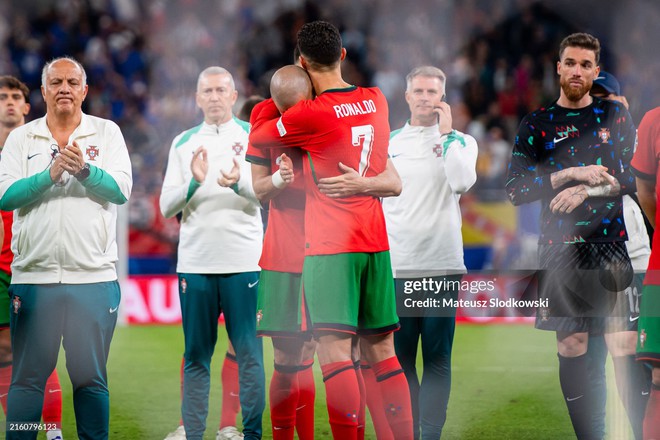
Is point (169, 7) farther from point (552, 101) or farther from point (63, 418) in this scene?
point (63, 418)

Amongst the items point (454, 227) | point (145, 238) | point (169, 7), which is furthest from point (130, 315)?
point (454, 227)

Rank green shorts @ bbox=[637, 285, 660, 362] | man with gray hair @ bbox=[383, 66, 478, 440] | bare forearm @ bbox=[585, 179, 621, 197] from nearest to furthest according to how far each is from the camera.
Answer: green shorts @ bbox=[637, 285, 660, 362]
bare forearm @ bbox=[585, 179, 621, 197]
man with gray hair @ bbox=[383, 66, 478, 440]

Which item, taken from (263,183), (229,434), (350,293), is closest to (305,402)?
(350,293)

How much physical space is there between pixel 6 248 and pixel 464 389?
295 cm

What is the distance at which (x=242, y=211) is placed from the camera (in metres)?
4.24

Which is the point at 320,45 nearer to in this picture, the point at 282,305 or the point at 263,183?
the point at 263,183

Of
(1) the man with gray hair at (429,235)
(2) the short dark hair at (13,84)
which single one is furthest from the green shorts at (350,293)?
(2) the short dark hair at (13,84)

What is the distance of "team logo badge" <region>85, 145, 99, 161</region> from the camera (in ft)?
11.8

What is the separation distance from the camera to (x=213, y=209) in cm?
422

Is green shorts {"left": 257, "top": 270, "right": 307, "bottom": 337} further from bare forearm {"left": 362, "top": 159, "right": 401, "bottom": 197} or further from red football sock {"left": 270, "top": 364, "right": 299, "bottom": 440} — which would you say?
bare forearm {"left": 362, "top": 159, "right": 401, "bottom": 197}

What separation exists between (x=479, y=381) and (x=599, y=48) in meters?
2.83

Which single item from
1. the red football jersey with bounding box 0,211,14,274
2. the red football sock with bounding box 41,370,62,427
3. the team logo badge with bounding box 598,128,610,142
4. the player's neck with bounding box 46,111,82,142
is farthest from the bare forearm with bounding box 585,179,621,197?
the red football jersey with bounding box 0,211,14,274

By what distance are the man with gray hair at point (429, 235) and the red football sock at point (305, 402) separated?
0.54 m

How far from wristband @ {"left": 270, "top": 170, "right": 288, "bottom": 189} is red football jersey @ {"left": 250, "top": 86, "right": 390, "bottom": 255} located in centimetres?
9
